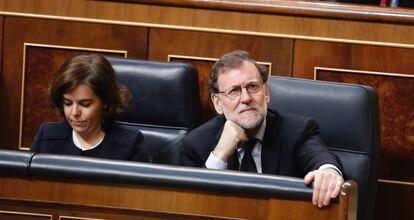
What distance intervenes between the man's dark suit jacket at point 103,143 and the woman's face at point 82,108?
1.7 inches

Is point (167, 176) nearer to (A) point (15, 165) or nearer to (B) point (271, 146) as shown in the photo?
(A) point (15, 165)

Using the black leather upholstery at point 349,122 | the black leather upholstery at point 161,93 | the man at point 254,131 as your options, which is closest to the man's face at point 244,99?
the man at point 254,131

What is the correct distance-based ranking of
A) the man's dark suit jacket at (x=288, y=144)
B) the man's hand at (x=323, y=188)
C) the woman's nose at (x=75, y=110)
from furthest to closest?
the woman's nose at (x=75, y=110), the man's dark suit jacket at (x=288, y=144), the man's hand at (x=323, y=188)

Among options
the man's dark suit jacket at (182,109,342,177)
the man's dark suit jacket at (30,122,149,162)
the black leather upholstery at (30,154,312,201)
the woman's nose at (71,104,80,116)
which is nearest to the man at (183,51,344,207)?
the man's dark suit jacket at (182,109,342,177)

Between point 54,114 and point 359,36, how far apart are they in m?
0.83

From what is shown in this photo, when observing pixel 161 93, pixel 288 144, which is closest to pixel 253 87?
pixel 288 144

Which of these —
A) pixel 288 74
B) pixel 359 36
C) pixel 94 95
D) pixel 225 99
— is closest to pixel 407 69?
pixel 359 36

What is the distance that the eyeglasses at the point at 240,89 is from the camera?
1807 millimetres

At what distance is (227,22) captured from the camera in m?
2.33

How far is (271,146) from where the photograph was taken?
1.81 metres

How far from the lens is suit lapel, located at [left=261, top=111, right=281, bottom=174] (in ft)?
5.88

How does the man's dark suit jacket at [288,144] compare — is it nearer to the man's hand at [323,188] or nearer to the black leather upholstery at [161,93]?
the black leather upholstery at [161,93]

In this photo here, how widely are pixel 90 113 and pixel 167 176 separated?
0.60 meters

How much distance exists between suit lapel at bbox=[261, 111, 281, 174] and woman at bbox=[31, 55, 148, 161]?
0.96 feet
